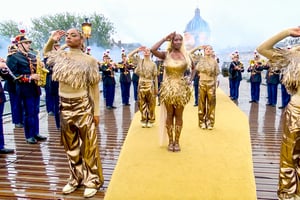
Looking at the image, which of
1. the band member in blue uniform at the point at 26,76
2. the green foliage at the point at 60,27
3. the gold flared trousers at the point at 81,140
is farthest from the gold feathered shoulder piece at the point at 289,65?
the green foliage at the point at 60,27

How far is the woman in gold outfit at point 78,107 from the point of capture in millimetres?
2895

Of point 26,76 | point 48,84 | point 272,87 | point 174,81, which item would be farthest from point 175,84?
point 272,87

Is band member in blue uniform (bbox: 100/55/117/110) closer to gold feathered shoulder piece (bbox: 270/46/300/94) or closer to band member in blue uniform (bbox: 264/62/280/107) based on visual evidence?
band member in blue uniform (bbox: 264/62/280/107)

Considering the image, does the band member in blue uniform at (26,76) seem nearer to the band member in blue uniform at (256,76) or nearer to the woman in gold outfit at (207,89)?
the woman in gold outfit at (207,89)

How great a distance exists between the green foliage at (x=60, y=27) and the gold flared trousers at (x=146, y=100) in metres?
26.3

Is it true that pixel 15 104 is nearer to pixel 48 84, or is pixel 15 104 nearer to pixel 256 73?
pixel 48 84

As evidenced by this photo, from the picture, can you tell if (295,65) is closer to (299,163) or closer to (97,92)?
(299,163)

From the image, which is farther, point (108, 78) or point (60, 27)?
point (60, 27)

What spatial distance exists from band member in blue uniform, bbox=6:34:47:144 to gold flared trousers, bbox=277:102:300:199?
12.6 feet

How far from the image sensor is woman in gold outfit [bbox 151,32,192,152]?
3.99 m

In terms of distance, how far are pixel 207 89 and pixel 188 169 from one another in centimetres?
251

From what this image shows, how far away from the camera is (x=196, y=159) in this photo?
3.68 metres

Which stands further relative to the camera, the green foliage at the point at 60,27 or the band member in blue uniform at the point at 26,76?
the green foliage at the point at 60,27

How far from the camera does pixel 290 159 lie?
2705 millimetres
